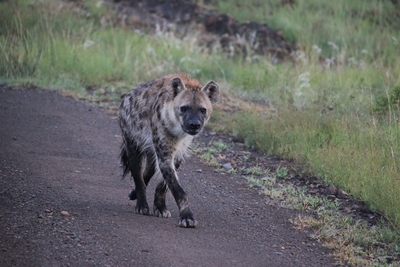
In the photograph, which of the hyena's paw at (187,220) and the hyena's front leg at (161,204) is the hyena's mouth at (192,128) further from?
the hyena's paw at (187,220)

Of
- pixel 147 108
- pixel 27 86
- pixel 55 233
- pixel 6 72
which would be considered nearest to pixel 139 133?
pixel 147 108

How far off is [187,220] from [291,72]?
20.8 ft

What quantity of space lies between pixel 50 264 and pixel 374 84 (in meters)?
7.24

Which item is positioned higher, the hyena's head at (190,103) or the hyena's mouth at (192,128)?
the hyena's head at (190,103)

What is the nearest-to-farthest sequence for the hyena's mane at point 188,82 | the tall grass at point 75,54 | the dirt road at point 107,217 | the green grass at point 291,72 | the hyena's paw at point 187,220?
the dirt road at point 107,217
the hyena's paw at point 187,220
the hyena's mane at point 188,82
the green grass at point 291,72
the tall grass at point 75,54

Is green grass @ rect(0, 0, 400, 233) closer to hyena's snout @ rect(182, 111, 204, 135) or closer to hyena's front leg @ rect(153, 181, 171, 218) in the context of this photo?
hyena's snout @ rect(182, 111, 204, 135)

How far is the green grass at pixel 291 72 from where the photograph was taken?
21.1ft

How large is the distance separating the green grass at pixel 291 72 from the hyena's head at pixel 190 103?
1.53m

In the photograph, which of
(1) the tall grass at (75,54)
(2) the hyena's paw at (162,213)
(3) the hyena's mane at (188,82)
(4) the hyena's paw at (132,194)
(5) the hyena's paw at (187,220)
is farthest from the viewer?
(1) the tall grass at (75,54)

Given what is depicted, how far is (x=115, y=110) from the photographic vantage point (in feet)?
29.1

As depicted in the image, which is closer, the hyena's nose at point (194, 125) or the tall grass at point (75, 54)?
the hyena's nose at point (194, 125)

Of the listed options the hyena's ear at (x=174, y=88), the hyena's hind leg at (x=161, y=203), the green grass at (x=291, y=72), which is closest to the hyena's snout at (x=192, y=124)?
the hyena's ear at (x=174, y=88)

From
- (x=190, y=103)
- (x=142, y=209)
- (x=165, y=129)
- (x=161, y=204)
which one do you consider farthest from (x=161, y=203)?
(x=190, y=103)

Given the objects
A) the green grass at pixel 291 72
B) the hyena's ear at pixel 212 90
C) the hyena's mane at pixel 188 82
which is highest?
the hyena's mane at pixel 188 82
